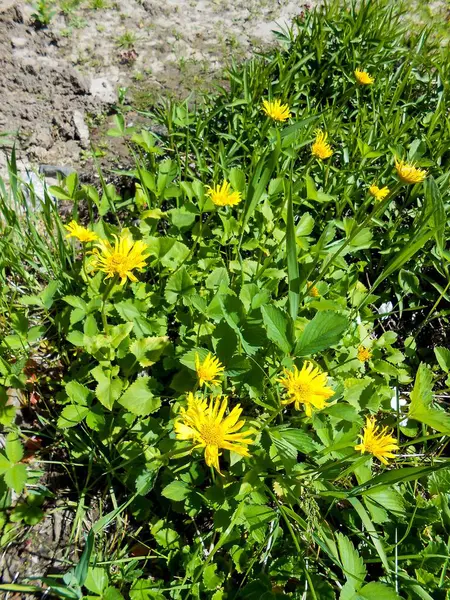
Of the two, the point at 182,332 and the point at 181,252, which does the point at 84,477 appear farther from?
the point at 181,252

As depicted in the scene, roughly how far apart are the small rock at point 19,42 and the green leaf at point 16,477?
8.26 ft

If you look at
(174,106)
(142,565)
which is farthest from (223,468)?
(174,106)

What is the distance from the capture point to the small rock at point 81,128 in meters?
2.54

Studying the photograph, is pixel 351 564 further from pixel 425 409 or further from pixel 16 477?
pixel 16 477

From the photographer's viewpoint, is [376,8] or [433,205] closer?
[433,205]

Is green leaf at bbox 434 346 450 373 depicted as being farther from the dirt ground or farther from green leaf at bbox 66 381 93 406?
the dirt ground

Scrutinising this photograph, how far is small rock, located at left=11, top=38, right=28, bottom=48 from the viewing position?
2686 mm

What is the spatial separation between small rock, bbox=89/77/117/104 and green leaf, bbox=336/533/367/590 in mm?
2595

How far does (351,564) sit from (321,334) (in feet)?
2.13

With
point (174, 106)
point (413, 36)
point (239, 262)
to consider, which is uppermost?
point (413, 36)

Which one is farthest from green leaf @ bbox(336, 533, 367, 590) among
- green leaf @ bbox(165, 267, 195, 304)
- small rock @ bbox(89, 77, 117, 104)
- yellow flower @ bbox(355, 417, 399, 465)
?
small rock @ bbox(89, 77, 117, 104)

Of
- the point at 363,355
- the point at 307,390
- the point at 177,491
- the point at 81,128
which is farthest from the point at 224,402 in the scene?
the point at 81,128

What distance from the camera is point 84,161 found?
2496 millimetres

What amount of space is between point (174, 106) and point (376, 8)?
1.59 metres
